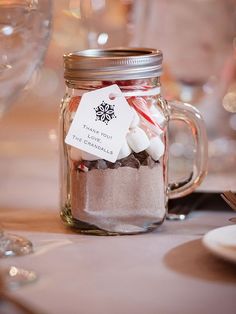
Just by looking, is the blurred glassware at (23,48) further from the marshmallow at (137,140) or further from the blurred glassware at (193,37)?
the blurred glassware at (193,37)

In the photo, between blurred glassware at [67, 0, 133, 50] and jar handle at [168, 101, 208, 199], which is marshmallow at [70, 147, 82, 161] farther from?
blurred glassware at [67, 0, 133, 50]

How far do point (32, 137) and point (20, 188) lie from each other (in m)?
0.32

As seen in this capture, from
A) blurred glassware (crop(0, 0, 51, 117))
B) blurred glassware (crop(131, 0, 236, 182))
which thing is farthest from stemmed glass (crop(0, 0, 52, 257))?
blurred glassware (crop(131, 0, 236, 182))

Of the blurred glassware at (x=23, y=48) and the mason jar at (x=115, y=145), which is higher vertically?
the blurred glassware at (x=23, y=48)

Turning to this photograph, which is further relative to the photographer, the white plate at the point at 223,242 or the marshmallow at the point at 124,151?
the marshmallow at the point at 124,151

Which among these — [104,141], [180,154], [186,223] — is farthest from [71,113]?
[180,154]

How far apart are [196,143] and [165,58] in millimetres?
525

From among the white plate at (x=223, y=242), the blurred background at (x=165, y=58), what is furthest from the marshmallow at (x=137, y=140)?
the blurred background at (x=165, y=58)

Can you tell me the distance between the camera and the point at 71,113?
812 millimetres

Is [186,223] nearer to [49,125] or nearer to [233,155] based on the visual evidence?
[233,155]

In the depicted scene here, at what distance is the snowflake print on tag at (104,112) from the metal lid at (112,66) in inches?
1.0

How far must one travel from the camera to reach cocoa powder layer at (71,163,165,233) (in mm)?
784

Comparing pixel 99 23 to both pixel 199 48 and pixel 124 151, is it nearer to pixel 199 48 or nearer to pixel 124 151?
pixel 199 48

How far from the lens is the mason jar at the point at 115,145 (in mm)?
783
